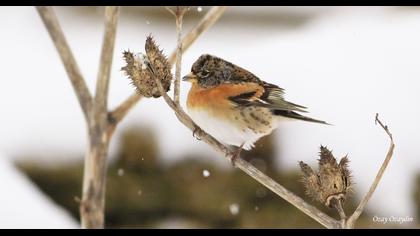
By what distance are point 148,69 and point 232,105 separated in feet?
2.50

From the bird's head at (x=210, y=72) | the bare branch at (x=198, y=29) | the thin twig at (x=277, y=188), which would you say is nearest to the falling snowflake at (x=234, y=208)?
the bird's head at (x=210, y=72)

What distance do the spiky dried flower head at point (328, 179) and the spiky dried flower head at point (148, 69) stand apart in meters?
0.34

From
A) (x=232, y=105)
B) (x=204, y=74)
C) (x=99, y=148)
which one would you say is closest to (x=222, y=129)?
(x=232, y=105)

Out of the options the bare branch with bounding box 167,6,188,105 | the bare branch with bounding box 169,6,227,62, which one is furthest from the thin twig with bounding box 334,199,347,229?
the bare branch with bounding box 169,6,227,62

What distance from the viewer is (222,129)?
1.85 meters

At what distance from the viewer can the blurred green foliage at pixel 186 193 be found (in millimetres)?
3297

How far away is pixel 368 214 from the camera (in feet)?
10.5

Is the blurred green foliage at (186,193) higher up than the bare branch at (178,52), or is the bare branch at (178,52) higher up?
the bare branch at (178,52)

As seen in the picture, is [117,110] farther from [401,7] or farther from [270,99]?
[401,7]

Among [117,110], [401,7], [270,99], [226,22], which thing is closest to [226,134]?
[270,99]

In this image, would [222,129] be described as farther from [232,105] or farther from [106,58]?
[106,58]

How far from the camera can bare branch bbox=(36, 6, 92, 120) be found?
132cm

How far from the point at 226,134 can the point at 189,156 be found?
1.49 meters

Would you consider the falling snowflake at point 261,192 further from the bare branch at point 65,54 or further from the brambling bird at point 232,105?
the bare branch at point 65,54
